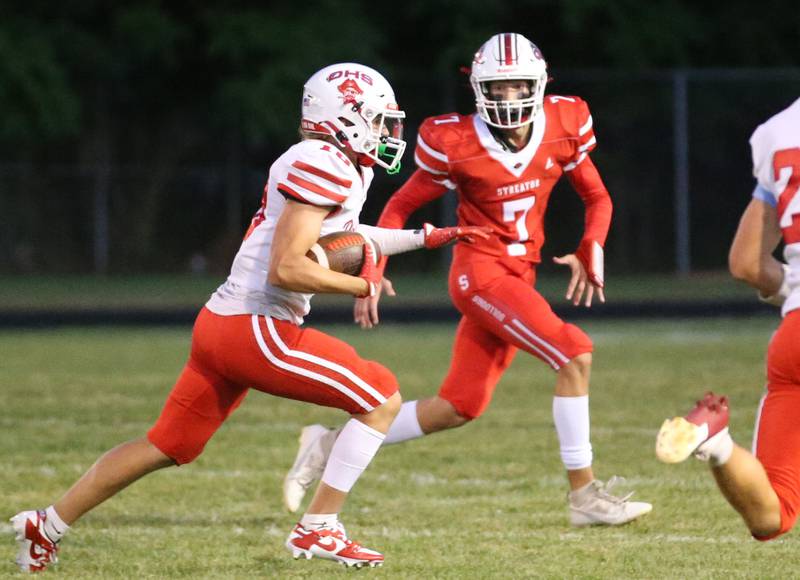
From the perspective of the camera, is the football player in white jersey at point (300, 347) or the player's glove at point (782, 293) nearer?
the player's glove at point (782, 293)

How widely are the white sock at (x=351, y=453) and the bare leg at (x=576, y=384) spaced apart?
3.40 ft

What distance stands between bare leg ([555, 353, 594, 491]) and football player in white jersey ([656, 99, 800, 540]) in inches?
63.5

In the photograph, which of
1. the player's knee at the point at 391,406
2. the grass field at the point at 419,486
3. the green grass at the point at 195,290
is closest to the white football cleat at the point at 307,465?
the grass field at the point at 419,486

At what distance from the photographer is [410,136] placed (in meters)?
18.2

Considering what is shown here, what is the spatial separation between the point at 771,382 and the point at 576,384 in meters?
1.69

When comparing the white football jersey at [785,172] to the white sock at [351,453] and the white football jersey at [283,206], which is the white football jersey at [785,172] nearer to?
the white football jersey at [283,206]

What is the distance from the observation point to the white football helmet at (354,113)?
4934 millimetres

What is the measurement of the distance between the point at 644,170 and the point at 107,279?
21.7 ft

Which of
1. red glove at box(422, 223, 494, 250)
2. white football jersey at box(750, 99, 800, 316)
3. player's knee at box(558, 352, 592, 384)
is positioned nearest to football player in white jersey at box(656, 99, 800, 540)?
white football jersey at box(750, 99, 800, 316)

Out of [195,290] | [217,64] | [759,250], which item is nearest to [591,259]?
[759,250]

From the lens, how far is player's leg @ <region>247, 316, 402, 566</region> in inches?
190

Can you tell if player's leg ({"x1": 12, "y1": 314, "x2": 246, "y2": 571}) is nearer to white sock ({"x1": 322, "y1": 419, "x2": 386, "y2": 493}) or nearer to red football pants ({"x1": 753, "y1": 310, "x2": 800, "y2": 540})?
white sock ({"x1": 322, "y1": 419, "x2": 386, "y2": 493})

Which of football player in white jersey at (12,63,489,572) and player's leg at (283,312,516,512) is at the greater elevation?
football player in white jersey at (12,63,489,572)

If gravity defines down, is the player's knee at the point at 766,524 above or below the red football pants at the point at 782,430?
below
